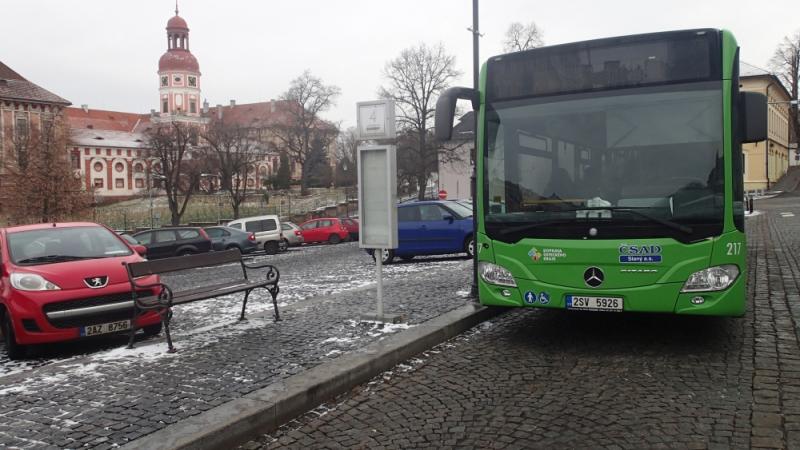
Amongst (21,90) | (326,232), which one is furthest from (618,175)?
(21,90)

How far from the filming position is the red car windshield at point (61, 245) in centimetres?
815

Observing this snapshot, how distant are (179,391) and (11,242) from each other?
4531 mm

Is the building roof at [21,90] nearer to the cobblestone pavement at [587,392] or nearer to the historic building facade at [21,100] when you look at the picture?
the historic building facade at [21,100]

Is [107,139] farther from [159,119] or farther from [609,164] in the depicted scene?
[609,164]

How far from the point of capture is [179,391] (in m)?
5.34

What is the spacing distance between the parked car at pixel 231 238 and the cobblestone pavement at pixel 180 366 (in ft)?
64.8

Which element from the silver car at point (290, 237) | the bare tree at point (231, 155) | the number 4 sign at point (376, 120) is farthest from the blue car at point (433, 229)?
the bare tree at point (231, 155)

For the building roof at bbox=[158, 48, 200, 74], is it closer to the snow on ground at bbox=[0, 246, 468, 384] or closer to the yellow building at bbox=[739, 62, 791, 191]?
the yellow building at bbox=[739, 62, 791, 191]

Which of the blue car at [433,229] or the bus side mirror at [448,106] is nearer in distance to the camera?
the bus side mirror at [448,106]

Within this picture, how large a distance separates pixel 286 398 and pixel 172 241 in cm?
2301

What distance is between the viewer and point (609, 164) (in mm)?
6508

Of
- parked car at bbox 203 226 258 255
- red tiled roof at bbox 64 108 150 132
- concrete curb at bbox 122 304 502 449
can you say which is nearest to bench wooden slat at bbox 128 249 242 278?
concrete curb at bbox 122 304 502 449

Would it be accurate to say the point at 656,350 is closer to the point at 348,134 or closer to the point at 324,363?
the point at 324,363

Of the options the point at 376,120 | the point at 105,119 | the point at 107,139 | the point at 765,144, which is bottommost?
the point at 376,120
